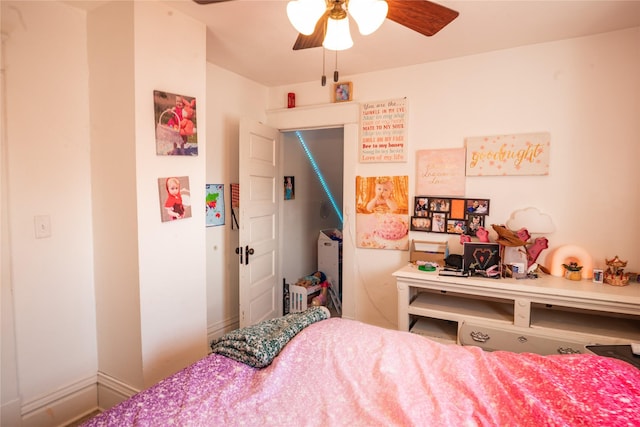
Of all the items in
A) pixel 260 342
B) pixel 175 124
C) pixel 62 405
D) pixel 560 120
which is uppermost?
pixel 560 120

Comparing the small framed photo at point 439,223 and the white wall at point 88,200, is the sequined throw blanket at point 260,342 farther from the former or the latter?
the small framed photo at point 439,223

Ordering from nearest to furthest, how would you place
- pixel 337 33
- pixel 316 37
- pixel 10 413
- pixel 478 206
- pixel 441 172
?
pixel 337 33 → pixel 316 37 → pixel 10 413 → pixel 478 206 → pixel 441 172

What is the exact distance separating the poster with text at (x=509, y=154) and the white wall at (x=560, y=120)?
0.05m

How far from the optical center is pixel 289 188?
12.4ft

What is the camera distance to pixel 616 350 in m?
1.56

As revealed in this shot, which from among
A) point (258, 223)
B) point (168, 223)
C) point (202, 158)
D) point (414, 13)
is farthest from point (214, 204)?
point (414, 13)

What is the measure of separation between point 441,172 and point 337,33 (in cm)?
165

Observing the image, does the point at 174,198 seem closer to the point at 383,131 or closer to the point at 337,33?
the point at 337,33

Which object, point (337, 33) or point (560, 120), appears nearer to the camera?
point (337, 33)

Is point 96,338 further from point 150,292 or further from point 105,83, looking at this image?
point 105,83

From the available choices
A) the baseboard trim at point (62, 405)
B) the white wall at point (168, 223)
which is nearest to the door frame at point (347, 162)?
the white wall at point (168, 223)

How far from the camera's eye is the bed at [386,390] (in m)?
1.03

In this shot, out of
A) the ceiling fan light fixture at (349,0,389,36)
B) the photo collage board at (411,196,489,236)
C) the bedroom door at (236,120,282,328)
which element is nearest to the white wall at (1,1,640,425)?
the photo collage board at (411,196,489,236)

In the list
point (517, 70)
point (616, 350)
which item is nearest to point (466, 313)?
point (616, 350)
